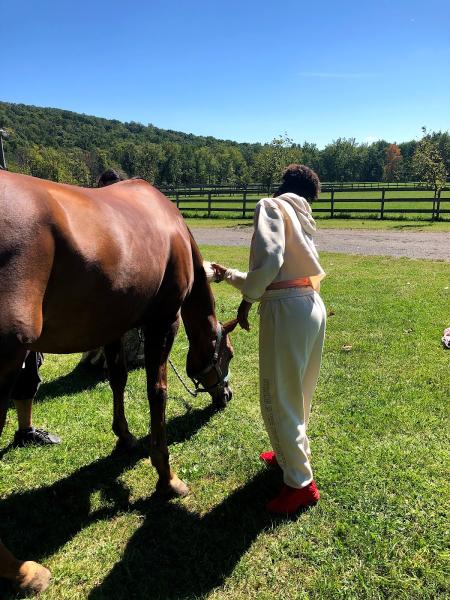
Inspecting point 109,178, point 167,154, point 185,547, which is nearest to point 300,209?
point 185,547

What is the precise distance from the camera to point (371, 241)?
47.9 ft

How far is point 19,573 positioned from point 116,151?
95950mm

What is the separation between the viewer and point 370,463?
3.15 metres

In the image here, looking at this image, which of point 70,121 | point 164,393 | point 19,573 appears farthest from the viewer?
point 70,121

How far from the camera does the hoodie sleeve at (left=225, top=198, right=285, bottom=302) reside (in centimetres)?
246

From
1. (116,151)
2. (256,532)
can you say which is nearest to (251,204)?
(256,532)

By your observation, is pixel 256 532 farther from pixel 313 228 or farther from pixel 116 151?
pixel 116 151

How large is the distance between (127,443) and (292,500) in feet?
4.57

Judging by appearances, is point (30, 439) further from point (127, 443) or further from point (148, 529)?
point (148, 529)

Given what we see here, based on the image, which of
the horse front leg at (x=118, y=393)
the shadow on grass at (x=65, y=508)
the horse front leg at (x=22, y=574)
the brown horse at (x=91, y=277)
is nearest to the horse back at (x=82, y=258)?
the brown horse at (x=91, y=277)

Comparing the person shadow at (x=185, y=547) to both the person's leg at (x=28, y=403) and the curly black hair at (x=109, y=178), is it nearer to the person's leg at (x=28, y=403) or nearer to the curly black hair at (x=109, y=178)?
the person's leg at (x=28, y=403)

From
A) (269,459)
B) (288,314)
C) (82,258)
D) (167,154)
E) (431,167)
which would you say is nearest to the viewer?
(82,258)

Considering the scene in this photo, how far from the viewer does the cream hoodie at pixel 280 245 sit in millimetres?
2471

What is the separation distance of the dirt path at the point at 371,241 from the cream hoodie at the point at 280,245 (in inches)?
384
